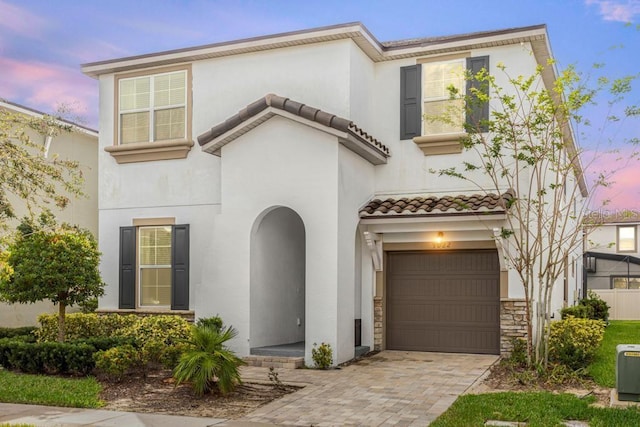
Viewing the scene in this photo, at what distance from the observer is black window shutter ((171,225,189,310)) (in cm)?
1647

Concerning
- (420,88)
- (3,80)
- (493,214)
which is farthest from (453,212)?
(3,80)

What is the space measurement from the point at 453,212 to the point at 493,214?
80 cm

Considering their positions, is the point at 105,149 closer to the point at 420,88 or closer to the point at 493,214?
the point at 420,88

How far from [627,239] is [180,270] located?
2809 cm

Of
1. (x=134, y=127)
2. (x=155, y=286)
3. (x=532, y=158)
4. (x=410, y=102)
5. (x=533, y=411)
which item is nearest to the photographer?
(x=533, y=411)

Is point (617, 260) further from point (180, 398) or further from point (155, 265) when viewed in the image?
point (180, 398)

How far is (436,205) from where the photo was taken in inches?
575

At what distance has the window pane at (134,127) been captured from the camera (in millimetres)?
17328

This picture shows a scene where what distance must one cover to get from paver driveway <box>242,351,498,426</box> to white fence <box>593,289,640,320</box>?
62.2ft

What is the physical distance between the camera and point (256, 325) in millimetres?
14695

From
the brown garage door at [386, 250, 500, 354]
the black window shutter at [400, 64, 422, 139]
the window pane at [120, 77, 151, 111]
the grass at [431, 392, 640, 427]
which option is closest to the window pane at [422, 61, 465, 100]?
the black window shutter at [400, 64, 422, 139]

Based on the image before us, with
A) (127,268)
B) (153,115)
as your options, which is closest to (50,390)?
→ (127,268)

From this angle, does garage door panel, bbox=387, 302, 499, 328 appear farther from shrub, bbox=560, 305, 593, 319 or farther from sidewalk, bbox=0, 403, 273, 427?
sidewalk, bbox=0, 403, 273, 427

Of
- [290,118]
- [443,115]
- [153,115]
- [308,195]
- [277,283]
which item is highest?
[153,115]
